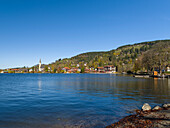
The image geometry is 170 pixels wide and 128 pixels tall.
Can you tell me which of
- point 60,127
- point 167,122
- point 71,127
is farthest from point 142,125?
point 60,127

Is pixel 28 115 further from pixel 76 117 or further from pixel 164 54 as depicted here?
pixel 164 54

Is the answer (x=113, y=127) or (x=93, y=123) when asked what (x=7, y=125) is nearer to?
(x=93, y=123)

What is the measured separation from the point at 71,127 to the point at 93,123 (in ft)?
7.30

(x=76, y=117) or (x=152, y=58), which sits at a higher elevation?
(x=152, y=58)

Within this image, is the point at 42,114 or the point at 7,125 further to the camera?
the point at 42,114

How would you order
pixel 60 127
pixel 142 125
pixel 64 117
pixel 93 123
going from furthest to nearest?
1. pixel 64 117
2. pixel 93 123
3. pixel 60 127
4. pixel 142 125

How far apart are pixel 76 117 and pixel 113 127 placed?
195 inches

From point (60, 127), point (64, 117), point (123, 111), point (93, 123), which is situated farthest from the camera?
point (123, 111)

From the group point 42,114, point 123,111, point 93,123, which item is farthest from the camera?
point 123,111

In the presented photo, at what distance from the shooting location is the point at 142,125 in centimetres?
1259

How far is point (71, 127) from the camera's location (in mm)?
13547

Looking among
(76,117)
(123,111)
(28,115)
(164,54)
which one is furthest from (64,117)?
(164,54)

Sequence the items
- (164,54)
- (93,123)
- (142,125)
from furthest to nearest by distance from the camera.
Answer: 1. (164,54)
2. (93,123)
3. (142,125)

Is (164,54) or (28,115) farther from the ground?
(164,54)
